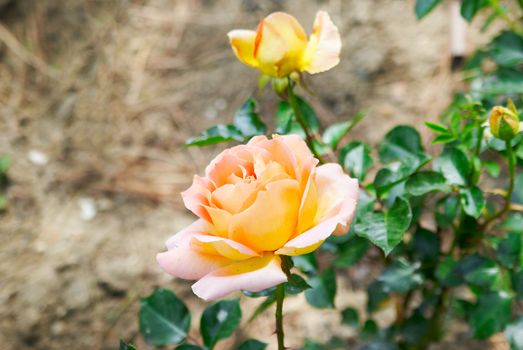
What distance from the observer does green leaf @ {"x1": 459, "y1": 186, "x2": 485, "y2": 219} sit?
860 millimetres

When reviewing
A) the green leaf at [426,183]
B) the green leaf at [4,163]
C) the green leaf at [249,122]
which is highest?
the green leaf at [249,122]

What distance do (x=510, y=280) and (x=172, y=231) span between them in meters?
1.07

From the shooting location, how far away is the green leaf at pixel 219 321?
0.94m

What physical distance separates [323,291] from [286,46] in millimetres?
468

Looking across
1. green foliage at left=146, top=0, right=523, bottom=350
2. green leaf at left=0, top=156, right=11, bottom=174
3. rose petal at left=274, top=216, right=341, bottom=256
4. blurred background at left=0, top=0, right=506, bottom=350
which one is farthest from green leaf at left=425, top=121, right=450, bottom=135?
green leaf at left=0, top=156, right=11, bottom=174

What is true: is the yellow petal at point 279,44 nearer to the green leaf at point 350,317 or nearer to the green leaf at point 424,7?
the green leaf at point 424,7

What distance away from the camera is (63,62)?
2.31 meters

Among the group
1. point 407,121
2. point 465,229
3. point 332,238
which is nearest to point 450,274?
point 465,229

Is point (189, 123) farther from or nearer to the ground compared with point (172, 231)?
farther from the ground

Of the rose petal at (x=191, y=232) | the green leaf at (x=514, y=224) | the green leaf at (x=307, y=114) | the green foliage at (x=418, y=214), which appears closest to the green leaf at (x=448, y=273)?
the green foliage at (x=418, y=214)

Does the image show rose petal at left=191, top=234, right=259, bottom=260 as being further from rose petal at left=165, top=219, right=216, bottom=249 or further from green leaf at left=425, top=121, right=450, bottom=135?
green leaf at left=425, top=121, right=450, bottom=135

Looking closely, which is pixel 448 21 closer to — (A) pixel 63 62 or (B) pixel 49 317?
(A) pixel 63 62

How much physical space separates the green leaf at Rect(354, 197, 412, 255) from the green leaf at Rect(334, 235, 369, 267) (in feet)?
0.92

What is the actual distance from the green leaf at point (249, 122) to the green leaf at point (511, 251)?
17.7 inches
